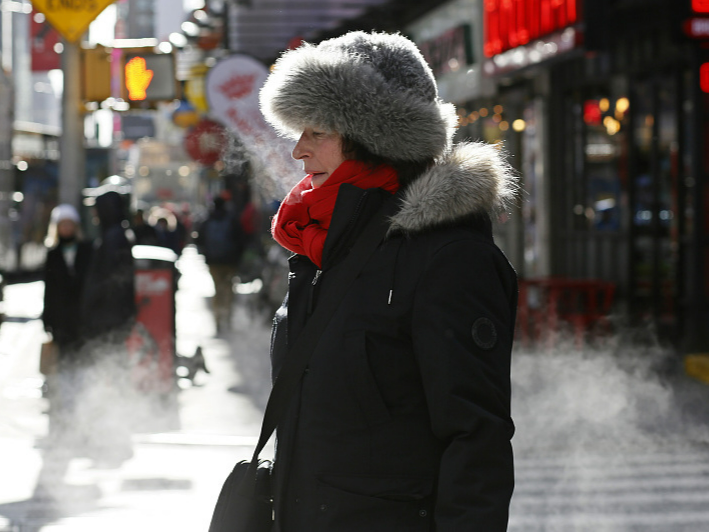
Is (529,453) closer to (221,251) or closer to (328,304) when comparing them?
(328,304)

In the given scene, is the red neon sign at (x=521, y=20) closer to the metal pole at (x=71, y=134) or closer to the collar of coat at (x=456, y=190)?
the metal pole at (x=71, y=134)

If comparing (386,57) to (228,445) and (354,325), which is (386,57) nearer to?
(354,325)

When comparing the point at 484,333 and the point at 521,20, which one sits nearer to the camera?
the point at 484,333

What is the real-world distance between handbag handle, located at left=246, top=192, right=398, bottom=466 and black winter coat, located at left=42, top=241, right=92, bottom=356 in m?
7.03

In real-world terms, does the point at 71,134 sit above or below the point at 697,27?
below

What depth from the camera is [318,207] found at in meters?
2.47

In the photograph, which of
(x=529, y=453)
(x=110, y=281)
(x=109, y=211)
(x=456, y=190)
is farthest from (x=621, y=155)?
(x=456, y=190)

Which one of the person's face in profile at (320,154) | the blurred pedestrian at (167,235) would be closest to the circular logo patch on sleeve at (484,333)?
the person's face in profile at (320,154)

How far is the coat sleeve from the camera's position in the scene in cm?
220

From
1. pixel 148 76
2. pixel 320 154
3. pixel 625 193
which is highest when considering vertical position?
pixel 148 76

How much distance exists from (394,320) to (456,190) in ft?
0.99

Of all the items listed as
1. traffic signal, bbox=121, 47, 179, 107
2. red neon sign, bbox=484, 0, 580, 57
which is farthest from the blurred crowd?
red neon sign, bbox=484, 0, 580, 57

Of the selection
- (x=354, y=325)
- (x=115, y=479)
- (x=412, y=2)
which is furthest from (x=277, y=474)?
(x=412, y=2)

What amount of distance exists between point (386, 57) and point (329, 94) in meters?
0.15
